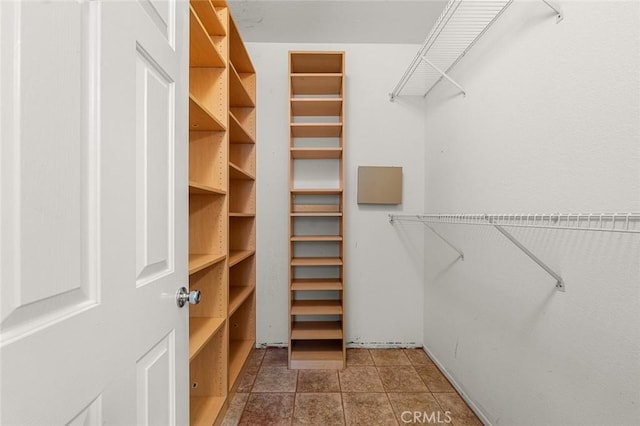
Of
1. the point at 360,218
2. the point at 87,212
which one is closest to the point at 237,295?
the point at 360,218

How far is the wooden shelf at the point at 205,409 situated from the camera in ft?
4.77

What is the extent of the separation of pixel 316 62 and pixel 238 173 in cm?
108

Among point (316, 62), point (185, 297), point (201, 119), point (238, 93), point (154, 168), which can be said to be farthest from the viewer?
point (316, 62)

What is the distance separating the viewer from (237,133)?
2.10 meters

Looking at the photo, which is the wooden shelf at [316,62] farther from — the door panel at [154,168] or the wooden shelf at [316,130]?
the door panel at [154,168]

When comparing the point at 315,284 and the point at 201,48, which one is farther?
the point at 315,284

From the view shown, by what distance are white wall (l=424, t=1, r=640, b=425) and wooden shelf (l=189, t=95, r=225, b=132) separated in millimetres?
1466

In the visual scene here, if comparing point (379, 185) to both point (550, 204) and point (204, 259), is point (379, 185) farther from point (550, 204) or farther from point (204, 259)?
point (204, 259)

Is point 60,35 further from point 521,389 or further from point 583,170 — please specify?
point 521,389

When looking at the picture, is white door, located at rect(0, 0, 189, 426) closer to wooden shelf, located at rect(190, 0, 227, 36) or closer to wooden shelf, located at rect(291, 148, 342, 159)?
wooden shelf, located at rect(190, 0, 227, 36)

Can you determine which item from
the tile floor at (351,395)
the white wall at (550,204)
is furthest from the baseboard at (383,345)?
the white wall at (550,204)

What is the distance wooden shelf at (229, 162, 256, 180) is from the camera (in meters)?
1.85

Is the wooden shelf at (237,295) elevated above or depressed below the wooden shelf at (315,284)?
below

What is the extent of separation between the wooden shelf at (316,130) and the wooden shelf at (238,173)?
1.64 feet
